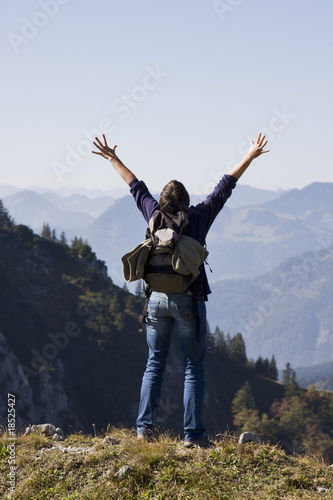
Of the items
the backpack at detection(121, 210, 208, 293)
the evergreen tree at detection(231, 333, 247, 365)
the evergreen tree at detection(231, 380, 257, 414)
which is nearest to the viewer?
the backpack at detection(121, 210, 208, 293)

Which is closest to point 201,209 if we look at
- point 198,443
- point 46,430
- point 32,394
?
point 198,443

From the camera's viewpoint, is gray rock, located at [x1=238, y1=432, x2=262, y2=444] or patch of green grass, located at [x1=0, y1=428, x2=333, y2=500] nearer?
patch of green grass, located at [x1=0, y1=428, x2=333, y2=500]

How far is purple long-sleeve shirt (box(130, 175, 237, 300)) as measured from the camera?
7.99 metres

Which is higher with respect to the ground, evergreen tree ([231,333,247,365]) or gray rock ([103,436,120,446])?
evergreen tree ([231,333,247,365])

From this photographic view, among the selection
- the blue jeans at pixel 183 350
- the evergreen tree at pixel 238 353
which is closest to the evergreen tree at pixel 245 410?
the evergreen tree at pixel 238 353

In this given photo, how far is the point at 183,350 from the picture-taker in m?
8.09

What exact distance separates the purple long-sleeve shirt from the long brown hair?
5.6 inches

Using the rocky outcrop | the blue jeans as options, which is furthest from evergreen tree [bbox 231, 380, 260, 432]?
the blue jeans

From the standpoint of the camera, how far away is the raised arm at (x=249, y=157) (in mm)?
8461

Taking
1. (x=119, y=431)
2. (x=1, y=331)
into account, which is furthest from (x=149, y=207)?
(x=1, y=331)

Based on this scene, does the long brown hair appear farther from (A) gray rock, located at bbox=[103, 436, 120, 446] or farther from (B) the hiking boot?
(A) gray rock, located at bbox=[103, 436, 120, 446]

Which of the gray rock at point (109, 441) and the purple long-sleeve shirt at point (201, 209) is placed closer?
the purple long-sleeve shirt at point (201, 209)

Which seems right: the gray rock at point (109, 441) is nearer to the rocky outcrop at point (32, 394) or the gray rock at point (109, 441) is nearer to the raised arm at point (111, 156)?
the raised arm at point (111, 156)

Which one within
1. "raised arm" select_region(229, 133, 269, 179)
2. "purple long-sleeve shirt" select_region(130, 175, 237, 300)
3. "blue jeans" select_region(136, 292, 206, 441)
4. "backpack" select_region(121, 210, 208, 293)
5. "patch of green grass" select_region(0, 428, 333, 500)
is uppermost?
"raised arm" select_region(229, 133, 269, 179)
